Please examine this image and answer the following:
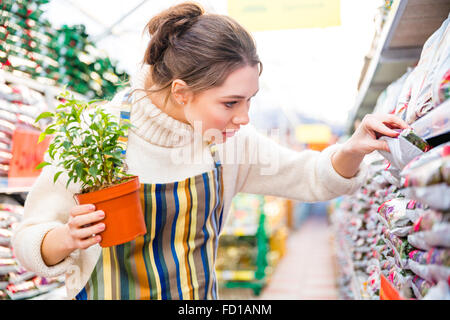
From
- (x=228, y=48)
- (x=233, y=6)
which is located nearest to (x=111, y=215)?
(x=228, y=48)

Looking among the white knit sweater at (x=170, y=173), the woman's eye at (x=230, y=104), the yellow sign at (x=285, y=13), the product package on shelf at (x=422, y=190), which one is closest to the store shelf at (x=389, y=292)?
the product package on shelf at (x=422, y=190)

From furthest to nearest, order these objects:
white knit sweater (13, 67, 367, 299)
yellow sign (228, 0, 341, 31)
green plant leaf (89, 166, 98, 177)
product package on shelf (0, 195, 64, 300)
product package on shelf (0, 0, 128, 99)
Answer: product package on shelf (0, 0, 128, 99), product package on shelf (0, 195, 64, 300), yellow sign (228, 0, 341, 31), white knit sweater (13, 67, 367, 299), green plant leaf (89, 166, 98, 177)

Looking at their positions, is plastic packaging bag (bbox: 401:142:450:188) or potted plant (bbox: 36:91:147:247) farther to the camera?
potted plant (bbox: 36:91:147:247)

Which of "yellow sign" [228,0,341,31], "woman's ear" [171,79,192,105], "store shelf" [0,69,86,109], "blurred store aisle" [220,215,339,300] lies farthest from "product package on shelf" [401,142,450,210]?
"blurred store aisle" [220,215,339,300]

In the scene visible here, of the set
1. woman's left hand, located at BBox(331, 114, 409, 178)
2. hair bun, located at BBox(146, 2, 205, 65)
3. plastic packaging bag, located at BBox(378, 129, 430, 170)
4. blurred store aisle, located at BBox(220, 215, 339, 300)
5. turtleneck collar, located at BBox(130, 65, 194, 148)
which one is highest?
hair bun, located at BBox(146, 2, 205, 65)

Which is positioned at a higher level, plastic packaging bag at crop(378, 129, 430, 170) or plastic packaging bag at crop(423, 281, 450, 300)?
plastic packaging bag at crop(378, 129, 430, 170)

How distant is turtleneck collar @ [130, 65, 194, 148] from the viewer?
1344mm

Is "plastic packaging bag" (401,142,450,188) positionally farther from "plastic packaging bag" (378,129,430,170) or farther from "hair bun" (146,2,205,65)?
"hair bun" (146,2,205,65)

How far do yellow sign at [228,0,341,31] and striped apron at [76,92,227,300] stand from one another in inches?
22.7

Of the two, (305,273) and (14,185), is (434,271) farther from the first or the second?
(305,273)

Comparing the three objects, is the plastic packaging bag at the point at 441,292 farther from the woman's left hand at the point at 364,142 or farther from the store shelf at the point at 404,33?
the store shelf at the point at 404,33
